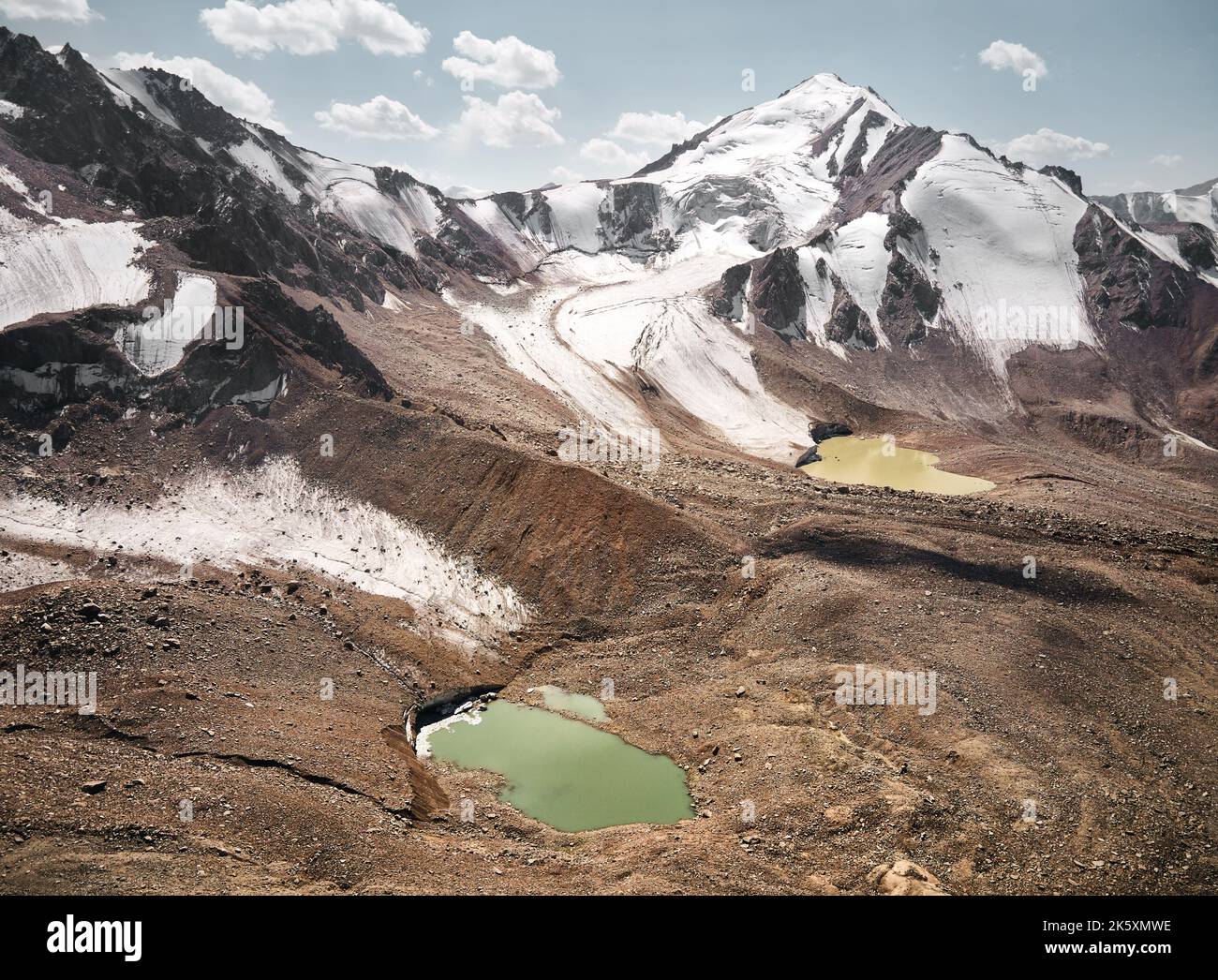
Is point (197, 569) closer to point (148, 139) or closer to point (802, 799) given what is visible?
point (802, 799)

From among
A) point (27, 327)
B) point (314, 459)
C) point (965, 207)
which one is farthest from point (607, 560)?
point (965, 207)

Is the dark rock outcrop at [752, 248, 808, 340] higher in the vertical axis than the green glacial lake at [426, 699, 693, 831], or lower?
higher

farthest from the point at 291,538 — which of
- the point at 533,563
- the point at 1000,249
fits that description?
the point at 1000,249

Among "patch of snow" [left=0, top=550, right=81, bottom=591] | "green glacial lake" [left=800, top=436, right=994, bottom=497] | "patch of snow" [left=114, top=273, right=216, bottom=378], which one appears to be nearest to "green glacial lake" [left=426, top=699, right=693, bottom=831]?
"patch of snow" [left=0, top=550, right=81, bottom=591]

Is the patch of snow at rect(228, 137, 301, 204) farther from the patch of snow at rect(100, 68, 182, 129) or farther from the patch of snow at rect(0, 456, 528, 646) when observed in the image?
the patch of snow at rect(0, 456, 528, 646)

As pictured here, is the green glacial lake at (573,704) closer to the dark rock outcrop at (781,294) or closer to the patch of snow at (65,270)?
the patch of snow at (65,270)

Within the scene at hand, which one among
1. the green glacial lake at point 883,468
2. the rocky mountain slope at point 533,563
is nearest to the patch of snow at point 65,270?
the rocky mountain slope at point 533,563

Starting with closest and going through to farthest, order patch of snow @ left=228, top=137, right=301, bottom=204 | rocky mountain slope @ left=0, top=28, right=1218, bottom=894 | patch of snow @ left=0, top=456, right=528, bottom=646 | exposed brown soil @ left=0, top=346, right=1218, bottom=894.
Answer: exposed brown soil @ left=0, top=346, right=1218, bottom=894 → rocky mountain slope @ left=0, top=28, right=1218, bottom=894 → patch of snow @ left=0, top=456, right=528, bottom=646 → patch of snow @ left=228, top=137, right=301, bottom=204
